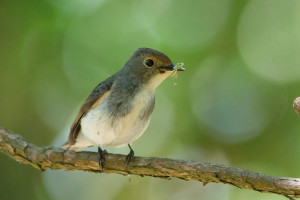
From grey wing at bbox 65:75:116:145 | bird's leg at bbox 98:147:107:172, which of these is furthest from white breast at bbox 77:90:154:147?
bird's leg at bbox 98:147:107:172

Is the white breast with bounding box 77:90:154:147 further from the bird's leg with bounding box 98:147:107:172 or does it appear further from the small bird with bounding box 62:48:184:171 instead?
the bird's leg with bounding box 98:147:107:172

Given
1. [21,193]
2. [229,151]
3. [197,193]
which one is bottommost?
[21,193]

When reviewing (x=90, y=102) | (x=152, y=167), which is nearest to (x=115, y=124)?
(x=90, y=102)

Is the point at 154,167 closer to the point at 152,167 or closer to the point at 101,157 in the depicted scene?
the point at 152,167

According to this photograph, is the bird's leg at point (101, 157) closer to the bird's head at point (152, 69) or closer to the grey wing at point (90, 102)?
the grey wing at point (90, 102)

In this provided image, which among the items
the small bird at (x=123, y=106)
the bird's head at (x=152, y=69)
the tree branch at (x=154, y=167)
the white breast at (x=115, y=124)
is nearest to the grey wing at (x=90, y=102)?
the small bird at (x=123, y=106)

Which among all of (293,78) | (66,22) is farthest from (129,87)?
(293,78)

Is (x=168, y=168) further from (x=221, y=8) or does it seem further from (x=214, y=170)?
(x=221, y=8)
